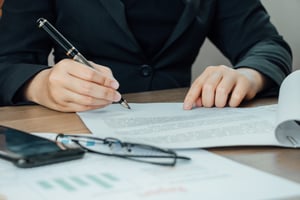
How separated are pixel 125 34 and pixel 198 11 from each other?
0.20 metres

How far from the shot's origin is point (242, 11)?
1.34m

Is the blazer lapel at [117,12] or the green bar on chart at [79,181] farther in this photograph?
the blazer lapel at [117,12]

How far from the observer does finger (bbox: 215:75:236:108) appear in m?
0.91

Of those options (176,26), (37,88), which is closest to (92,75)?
(37,88)

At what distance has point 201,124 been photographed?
782 millimetres

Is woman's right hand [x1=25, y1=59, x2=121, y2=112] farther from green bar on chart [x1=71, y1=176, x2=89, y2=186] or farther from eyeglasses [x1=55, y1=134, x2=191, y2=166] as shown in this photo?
green bar on chart [x1=71, y1=176, x2=89, y2=186]

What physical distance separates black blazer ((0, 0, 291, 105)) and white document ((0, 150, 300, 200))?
45 centimetres

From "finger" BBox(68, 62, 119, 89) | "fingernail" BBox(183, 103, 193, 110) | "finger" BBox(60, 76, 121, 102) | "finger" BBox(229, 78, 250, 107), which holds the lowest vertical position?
"finger" BBox(229, 78, 250, 107)

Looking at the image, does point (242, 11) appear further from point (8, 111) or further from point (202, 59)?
point (8, 111)

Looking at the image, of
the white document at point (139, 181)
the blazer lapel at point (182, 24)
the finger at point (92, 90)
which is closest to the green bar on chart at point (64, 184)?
the white document at point (139, 181)

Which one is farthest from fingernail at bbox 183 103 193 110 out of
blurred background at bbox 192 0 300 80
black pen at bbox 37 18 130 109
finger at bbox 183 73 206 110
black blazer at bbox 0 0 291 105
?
blurred background at bbox 192 0 300 80

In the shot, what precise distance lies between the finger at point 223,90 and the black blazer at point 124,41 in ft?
0.43

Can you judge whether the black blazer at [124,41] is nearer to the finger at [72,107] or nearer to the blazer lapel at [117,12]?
the blazer lapel at [117,12]

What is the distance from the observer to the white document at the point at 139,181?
20.4 inches
